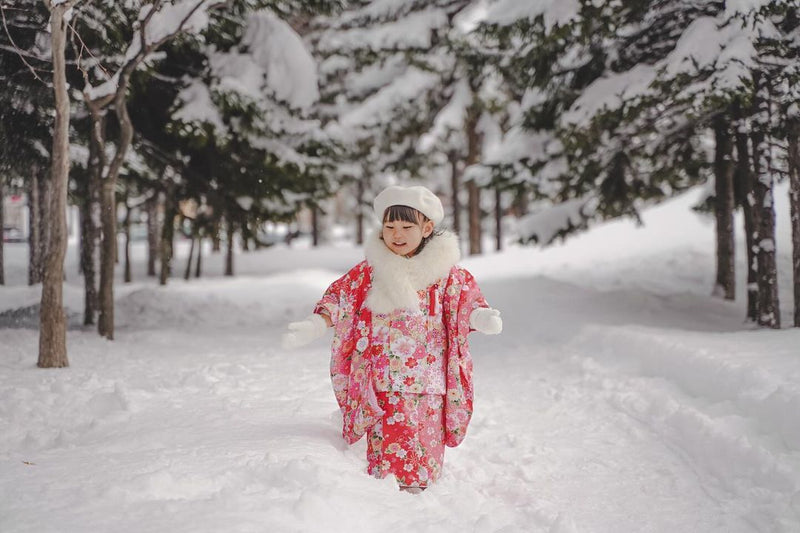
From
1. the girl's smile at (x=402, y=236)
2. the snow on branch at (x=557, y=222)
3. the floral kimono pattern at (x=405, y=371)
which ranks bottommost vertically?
the floral kimono pattern at (x=405, y=371)

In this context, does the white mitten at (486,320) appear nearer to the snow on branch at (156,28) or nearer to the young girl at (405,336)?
the young girl at (405,336)

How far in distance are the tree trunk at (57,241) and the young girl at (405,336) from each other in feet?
10.6

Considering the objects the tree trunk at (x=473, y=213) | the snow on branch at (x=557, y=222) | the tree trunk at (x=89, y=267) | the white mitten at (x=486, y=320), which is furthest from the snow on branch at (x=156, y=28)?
the tree trunk at (x=473, y=213)

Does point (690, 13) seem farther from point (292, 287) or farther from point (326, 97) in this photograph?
point (326, 97)

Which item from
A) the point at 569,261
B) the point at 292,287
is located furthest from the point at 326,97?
the point at 569,261

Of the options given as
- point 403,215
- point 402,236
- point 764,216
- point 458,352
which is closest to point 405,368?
point 458,352

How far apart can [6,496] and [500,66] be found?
10734 mm

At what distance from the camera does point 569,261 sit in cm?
1529

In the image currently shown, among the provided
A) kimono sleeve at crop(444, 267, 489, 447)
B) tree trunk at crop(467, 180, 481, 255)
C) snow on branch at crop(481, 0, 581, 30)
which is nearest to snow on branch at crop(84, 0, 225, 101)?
snow on branch at crop(481, 0, 581, 30)

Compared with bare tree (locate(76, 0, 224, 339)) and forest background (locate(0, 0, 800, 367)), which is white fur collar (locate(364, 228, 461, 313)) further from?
bare tree (locate(76, 0, 224, 339))

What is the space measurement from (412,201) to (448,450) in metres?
1.88

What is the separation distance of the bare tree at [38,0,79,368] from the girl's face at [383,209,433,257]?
3.57 metres

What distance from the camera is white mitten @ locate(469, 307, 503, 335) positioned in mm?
3256

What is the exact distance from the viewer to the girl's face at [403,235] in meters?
3.46
